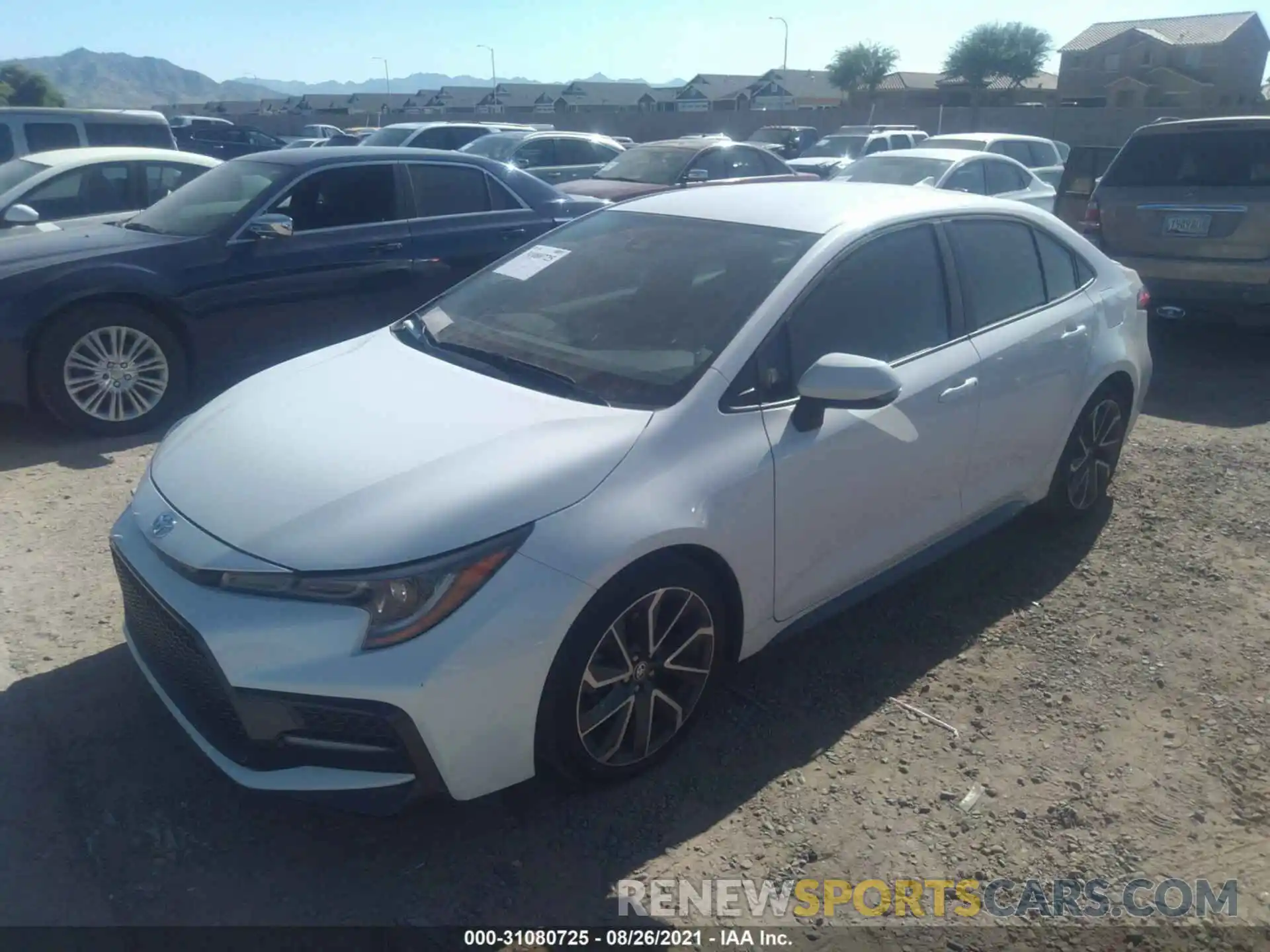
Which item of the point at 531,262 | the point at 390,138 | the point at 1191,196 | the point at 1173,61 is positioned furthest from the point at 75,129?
the point at 1173,61

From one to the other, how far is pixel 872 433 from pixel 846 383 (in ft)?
1.41

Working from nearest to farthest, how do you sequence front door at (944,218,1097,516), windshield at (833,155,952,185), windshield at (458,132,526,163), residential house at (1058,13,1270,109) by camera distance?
front door at (944,218,1097,516) < windshield at (833,155,952,185) < windshield at (458,132,526,163) < residential house at (1058,13,1270,109)

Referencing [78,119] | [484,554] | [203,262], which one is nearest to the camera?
[484,554]

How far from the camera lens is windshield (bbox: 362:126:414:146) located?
1683cm

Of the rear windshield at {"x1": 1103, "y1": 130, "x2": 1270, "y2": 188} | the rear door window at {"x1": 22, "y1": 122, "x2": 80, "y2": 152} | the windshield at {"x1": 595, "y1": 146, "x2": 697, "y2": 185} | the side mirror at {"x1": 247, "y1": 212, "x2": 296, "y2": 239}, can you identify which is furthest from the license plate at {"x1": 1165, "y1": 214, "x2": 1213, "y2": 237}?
the rear door window at {"x1": 22, "y1": 122, "x2": 80, "y2": 152}

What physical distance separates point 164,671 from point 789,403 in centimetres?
202

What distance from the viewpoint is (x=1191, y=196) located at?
759 cm

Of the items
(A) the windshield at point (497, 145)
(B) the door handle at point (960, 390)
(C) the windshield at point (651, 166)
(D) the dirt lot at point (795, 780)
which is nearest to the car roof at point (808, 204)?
(B) the door handle at point (960, 390)

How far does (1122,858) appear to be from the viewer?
279cm

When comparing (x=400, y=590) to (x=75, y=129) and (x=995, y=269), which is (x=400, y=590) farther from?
(x=75, y=129)

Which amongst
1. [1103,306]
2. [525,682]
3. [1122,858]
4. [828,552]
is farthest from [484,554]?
[1103,306]

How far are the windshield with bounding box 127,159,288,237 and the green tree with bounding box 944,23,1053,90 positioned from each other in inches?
2829

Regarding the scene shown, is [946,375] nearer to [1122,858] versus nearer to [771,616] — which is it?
[771,616]

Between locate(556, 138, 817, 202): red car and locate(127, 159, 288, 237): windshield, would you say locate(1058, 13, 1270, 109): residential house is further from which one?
locate(127, 159, 288, 237): windshield
